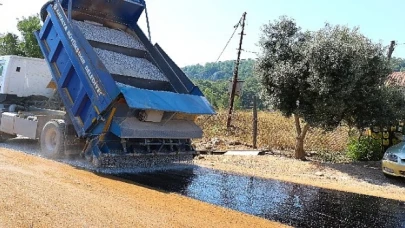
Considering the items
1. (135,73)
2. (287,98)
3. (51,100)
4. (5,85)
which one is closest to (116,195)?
(135,73)

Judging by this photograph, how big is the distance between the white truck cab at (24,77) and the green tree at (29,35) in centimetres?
1274

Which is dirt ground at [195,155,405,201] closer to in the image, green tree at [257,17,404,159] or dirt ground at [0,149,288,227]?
green tree at [257,17,404,159]

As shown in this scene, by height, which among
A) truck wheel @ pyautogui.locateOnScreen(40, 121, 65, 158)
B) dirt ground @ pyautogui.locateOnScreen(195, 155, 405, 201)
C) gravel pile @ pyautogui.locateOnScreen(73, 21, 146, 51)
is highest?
gravel pile @ pyautogui.locateOnScreen(73, 21, 146, 51)

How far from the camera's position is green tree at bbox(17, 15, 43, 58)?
77.4ft

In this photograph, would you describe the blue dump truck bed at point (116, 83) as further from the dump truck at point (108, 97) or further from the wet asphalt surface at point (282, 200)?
the wet asphalt surface at point (282, 200)

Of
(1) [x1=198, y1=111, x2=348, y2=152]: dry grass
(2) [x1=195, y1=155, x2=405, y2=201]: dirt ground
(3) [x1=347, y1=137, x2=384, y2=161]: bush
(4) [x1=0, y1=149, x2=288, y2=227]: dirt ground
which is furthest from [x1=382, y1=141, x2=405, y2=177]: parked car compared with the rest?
(4) [x1=0, y1=149, x2=288, y2=227]: dirt ground

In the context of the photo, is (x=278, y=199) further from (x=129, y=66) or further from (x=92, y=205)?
(x=129, y=66)

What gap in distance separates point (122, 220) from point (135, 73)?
17.0 ft

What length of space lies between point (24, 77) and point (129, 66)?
11.8 feet

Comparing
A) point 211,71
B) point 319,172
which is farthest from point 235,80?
point 211,71

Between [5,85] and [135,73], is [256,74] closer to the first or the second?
[135,73]

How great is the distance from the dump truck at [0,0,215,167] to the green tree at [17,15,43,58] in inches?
542

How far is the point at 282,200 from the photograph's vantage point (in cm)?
673

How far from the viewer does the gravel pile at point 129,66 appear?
29.5 ft
